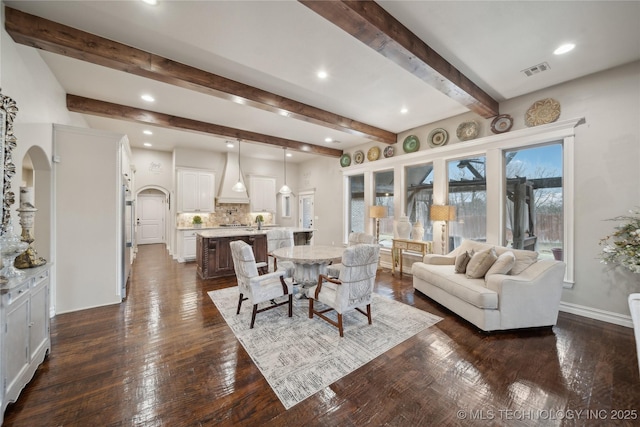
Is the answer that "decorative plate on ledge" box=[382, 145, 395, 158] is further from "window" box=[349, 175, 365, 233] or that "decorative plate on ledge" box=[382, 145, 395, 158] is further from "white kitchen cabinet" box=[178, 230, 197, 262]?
"white kitchen cabinet" box=[178, 230, 197, 262]

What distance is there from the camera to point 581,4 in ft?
6.84

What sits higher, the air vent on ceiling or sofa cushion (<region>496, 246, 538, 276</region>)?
the air vent on ceiling

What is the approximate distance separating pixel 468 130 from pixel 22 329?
237 inches

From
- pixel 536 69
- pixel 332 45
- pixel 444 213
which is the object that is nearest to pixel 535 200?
pixel 444 213

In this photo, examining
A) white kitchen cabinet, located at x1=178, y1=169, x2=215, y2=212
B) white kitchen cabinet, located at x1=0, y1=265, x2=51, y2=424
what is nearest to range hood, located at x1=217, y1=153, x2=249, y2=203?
white kitchen cabinet, located at x1=178, y1=169, x2=215, y2=212

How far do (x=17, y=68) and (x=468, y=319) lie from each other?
5.48m

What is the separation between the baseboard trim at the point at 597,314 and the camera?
2942 millimetres

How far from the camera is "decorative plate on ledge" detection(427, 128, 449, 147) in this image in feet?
15.4

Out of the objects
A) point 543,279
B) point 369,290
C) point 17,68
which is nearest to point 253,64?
point 17,68

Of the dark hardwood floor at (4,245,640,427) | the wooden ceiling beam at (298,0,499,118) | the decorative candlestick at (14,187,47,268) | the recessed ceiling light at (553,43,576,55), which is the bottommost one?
the dark hardwood floor at (4,245,640,427)

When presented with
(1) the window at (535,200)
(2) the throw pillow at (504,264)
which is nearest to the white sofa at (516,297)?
(2) the throw pillow at (504,264)

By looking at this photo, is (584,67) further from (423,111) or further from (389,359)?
(389,359)

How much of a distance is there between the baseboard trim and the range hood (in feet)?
25.3

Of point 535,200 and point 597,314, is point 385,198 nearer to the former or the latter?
point 535,200
